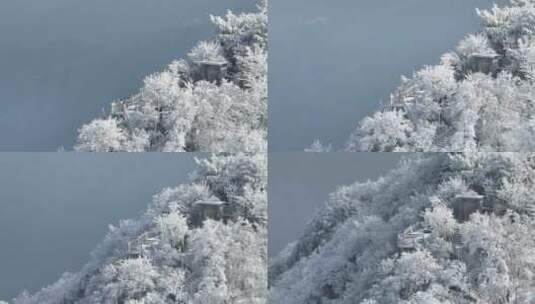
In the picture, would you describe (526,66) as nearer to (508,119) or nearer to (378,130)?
(508,119)

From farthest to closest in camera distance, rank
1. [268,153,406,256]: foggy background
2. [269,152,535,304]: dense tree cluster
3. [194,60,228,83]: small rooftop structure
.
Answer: [194,60,228,83]: small rooftop structure → [268,153,406,256]: foggy background → [269,152,535,304]: dense tree cluster

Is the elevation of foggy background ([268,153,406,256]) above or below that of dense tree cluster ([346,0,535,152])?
below

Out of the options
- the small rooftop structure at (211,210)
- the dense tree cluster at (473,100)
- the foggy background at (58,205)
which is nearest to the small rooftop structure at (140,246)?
the foggy background at (58,205)

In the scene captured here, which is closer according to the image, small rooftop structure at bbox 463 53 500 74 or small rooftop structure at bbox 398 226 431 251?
small rooftop structure at bbox 398 226 431 251

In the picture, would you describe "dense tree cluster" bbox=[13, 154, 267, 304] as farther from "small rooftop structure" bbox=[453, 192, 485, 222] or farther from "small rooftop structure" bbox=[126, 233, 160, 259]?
"small rooftop structure" bbox=[453, 192, 485, 222]

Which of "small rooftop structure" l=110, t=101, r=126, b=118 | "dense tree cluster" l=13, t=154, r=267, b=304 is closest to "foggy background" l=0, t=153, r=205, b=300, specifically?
"dense tree cluster" l=13, t=154, r=267, b=304

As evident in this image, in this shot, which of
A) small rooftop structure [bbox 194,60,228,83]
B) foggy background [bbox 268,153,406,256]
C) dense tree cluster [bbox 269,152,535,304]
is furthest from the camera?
small rooftop structure [bbox 194,60,228,83]

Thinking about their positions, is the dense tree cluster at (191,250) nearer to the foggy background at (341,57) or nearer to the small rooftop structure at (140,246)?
the small rooftop structure at (140,246)

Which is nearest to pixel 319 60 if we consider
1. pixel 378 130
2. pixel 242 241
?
pixel 378 130
